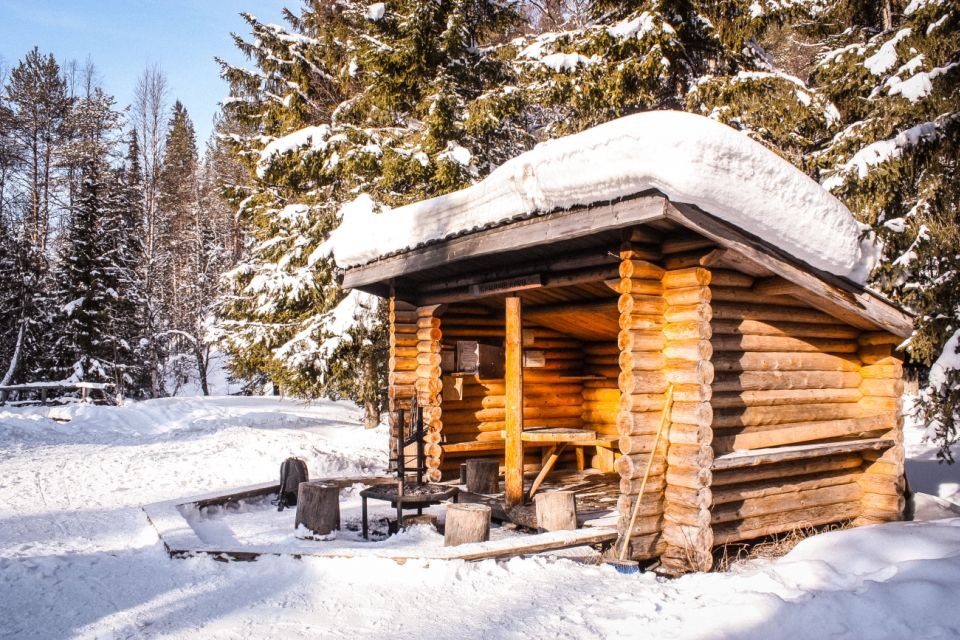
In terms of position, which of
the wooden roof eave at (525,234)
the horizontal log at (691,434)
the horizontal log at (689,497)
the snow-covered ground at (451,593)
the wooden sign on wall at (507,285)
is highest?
the wooden roof eave at (525,234)

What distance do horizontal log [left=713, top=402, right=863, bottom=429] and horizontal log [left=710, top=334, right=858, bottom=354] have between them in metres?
0.67

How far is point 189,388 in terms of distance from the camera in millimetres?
39875

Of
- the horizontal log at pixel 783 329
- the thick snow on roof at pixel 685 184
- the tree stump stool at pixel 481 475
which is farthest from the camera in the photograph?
the tree stump stool at pixel 481 475

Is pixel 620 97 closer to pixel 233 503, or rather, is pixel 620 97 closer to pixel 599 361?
pixel 599 361

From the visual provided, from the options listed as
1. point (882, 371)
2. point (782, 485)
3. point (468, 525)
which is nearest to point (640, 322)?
point (468, 525)

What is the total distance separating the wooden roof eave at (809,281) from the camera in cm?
594

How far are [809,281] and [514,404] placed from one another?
145 inches

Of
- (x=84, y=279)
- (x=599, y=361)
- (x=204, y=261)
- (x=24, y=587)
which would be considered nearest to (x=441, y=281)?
(x=599, y=361)

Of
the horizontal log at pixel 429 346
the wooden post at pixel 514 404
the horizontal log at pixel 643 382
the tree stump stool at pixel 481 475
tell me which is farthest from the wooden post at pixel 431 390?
the horizontal log at pixel 643 382

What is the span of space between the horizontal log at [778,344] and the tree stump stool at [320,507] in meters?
4.77

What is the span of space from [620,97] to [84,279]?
19.7 m

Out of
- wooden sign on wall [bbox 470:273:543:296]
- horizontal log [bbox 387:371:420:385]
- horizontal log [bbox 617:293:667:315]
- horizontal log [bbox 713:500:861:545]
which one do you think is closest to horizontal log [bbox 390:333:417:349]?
horizontal log [bbox 387:371:420:385]

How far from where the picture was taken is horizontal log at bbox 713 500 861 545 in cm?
691

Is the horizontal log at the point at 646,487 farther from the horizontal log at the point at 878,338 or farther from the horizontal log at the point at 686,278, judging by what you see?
the horizontal log at the point at 878,338
